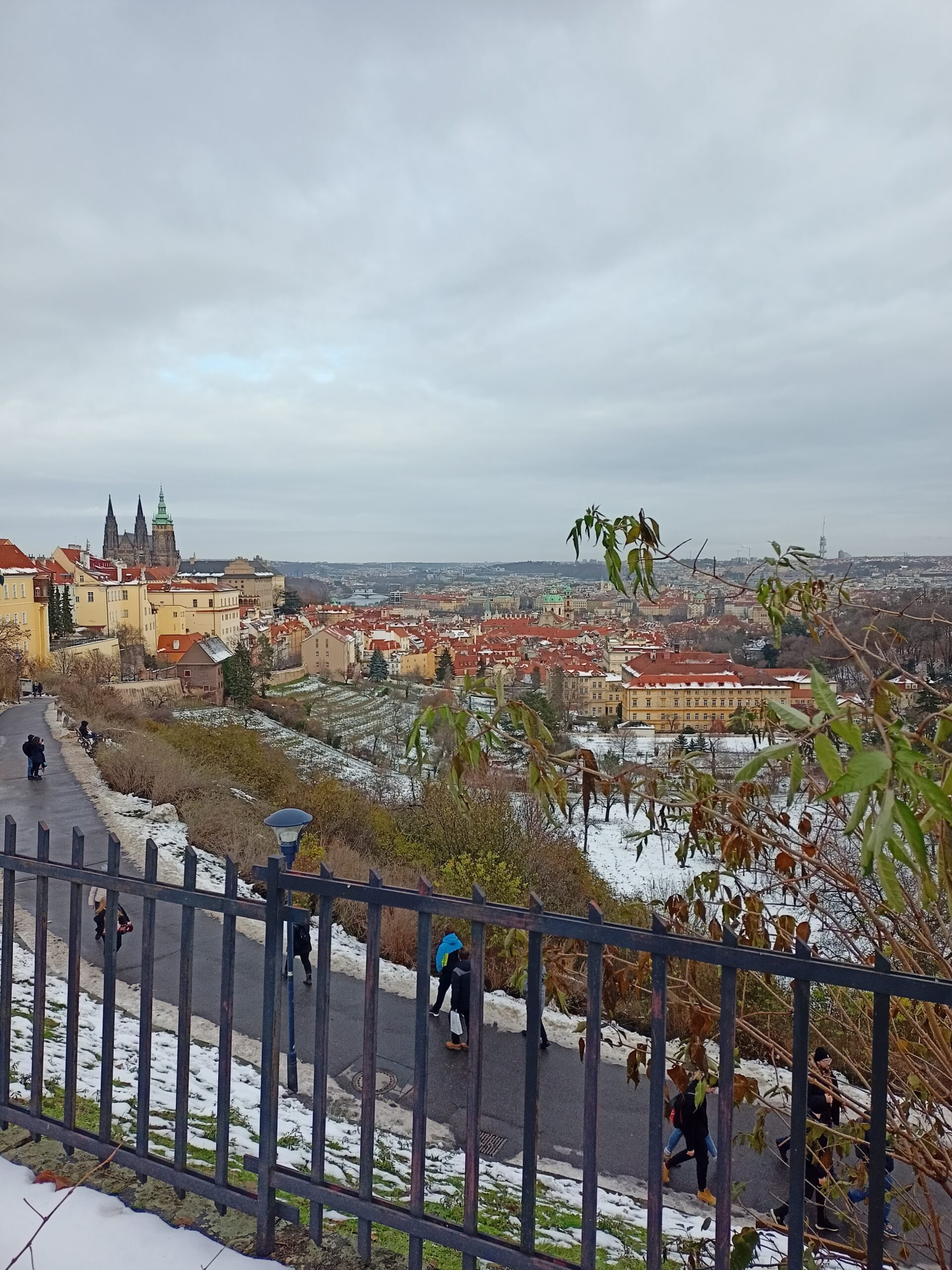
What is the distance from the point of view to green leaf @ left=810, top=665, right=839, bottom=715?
4.57 ft

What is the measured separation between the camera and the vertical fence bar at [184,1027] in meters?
2.27

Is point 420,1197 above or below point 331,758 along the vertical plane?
above

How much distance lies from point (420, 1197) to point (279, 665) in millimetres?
67300

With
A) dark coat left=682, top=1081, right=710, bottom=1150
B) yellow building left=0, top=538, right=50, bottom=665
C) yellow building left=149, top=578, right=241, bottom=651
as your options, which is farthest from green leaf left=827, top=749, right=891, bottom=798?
yellow building left=149, top=578, right=241, bottom=651

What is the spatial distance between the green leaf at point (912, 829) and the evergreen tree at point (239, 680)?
43.8 meters

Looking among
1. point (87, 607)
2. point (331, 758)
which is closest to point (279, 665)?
point (87, 607)

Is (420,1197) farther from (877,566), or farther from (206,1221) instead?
(877,566)

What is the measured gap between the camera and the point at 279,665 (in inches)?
2653

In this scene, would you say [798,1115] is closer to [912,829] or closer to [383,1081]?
[912,829]

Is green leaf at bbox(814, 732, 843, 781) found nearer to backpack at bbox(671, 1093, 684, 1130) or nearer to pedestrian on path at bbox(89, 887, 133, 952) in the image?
backpack at bbox(671, 1093, 684, 1130)

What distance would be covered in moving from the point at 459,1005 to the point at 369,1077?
15.1 feet

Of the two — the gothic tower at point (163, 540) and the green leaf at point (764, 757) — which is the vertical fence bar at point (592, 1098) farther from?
the gothic tower at point (163, 540)

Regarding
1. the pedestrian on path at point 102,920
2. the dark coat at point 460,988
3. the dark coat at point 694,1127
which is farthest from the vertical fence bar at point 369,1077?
the pedestrian on path at point 102,920

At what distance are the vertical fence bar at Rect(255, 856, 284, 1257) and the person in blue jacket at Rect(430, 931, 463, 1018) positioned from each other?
177 inches
